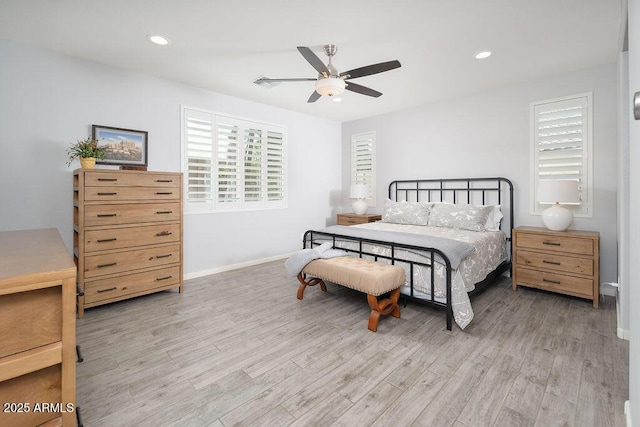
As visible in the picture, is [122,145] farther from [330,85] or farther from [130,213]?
[330,85]

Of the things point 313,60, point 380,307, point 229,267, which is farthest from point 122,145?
point 380,307

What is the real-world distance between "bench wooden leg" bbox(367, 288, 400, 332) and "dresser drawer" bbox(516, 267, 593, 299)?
1743mm

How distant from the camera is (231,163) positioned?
14.5ft

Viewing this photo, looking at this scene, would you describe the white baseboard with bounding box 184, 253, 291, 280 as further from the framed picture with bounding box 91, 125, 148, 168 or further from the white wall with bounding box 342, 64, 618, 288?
the white wall with bounding box 342, 64, 618, 288

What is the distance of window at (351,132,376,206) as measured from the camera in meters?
5.55

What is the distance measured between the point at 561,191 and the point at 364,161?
3176 millimetres

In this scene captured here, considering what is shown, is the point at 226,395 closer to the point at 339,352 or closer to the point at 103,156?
the point at 339,352

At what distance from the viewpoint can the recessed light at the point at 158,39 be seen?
8.89ft

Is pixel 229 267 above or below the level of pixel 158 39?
below

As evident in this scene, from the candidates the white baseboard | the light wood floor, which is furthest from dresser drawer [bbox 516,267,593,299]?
the white baseboard

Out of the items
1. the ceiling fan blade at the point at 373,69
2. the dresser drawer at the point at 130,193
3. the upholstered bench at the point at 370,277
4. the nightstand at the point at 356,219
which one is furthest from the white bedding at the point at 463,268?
the dresser drawer at the point at 130,193

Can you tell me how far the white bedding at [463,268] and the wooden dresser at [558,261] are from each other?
28 centimetres

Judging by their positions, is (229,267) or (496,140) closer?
(496,140)

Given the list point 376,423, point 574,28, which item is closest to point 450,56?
point 574,28
